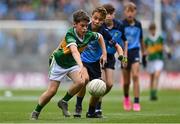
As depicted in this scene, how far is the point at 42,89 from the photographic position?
3156 cm

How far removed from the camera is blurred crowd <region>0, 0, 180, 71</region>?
109ft

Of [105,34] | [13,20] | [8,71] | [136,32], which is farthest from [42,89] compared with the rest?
[105,34]

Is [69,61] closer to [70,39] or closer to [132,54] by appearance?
[70,39]

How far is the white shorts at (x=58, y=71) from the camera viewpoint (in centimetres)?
1463

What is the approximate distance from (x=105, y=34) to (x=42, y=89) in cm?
1590

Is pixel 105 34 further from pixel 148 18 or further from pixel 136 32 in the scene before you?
pixel 148 18

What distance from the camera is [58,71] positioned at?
14.6m

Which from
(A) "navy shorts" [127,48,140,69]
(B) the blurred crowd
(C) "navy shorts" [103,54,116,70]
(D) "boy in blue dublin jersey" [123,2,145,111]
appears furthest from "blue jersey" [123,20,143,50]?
(B) the blurred crowd

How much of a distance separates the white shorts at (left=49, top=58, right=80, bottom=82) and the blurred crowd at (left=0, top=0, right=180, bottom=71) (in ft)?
60.3

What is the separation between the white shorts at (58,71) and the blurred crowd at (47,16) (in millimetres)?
18393

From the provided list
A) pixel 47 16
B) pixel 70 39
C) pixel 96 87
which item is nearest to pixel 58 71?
pixel 70 39

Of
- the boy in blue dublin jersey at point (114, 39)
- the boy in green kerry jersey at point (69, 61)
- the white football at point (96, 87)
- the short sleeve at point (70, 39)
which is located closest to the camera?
the short sleeve at point (70, 39)

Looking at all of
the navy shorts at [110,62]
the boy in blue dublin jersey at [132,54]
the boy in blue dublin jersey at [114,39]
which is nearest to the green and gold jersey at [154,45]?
the boy in blue dublin jersey at [132,54]

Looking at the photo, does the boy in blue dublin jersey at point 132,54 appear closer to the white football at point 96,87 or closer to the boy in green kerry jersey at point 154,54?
the white football at point 96,87
